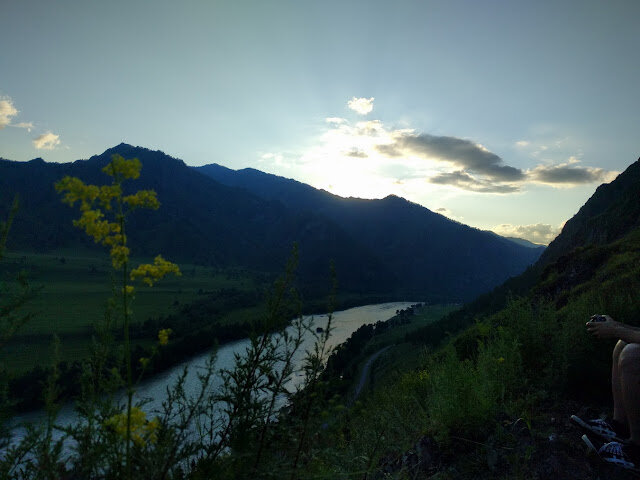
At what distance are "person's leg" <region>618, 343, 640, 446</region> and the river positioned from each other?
273 cm

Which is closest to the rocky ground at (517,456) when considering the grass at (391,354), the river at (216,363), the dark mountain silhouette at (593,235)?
the river at (216,363)

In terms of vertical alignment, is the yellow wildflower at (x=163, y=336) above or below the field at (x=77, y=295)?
above

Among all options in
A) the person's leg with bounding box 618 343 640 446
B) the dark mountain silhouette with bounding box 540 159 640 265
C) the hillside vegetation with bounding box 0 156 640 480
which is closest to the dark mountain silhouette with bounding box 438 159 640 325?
the dark mountain silhouette with bounding box 540 159 640 265

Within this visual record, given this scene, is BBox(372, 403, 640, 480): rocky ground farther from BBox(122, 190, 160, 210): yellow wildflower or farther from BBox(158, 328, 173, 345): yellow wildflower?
BBox(122, 190, 160, 210): yellow wildflower

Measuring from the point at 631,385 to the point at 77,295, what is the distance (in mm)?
123177

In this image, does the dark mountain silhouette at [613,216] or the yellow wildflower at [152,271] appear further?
the dark mountain silhouette at [613,216]

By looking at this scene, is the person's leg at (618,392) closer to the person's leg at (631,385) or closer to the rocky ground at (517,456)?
the person's leg at (631,385)

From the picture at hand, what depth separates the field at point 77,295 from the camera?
62656 mm

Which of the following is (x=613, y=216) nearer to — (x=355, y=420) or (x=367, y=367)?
(x=367, y=367)

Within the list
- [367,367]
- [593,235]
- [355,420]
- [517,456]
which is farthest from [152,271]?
[367,367]

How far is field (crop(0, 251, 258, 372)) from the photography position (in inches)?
2467

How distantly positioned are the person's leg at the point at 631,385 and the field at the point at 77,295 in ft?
153

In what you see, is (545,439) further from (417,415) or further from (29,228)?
(29,228)

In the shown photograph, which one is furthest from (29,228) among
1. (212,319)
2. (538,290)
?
(538,290)
